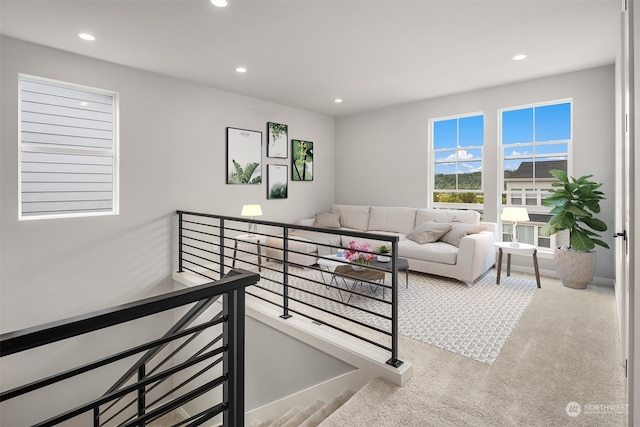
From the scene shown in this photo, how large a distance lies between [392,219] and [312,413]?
384 centimetres

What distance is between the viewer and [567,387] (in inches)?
80.5

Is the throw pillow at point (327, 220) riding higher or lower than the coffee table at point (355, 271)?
higher

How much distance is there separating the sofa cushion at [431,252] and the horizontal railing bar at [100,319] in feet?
12.2

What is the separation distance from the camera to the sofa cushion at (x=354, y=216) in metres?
6.04

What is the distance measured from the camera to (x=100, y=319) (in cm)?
73

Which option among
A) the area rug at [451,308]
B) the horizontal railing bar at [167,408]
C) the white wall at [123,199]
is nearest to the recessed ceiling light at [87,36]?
the white wall at [123,199]

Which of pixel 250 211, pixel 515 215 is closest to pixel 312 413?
pixel 250 211

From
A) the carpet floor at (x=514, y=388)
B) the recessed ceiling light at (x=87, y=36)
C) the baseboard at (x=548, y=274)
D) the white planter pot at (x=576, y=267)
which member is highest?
the recessed ceiling light at (x=87, y=36)

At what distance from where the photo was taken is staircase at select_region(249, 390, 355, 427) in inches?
81.0

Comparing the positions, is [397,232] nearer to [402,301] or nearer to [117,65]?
[402,301]

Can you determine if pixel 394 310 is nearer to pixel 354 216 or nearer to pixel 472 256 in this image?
pixel 472 256

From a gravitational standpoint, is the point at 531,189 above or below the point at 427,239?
above

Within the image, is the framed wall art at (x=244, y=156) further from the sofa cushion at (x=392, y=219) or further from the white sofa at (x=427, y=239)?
the sofa cushion at (x=392, y=219)

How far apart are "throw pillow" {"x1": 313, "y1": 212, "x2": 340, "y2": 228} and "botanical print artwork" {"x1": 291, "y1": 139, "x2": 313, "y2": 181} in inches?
30.0
